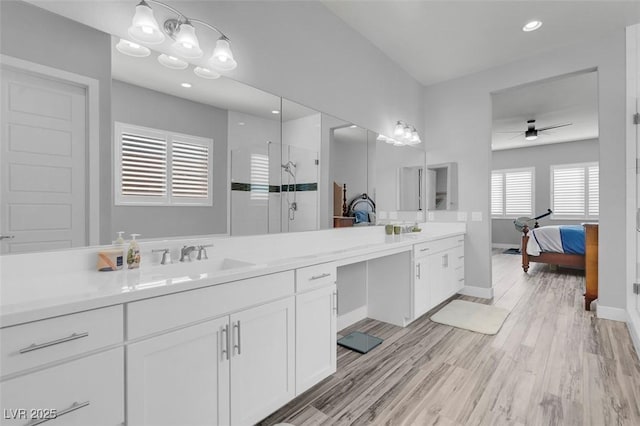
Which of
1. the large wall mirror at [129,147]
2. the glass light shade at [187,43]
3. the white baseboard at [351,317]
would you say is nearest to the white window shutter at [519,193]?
the white baseboard at [351,317]

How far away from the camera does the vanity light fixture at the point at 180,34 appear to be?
1473 millimetres

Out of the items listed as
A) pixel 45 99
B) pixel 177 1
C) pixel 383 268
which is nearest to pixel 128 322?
pixel 45 99

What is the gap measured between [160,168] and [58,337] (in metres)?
0.96

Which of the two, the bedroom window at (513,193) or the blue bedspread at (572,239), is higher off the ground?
the bedroom window at (513,193)

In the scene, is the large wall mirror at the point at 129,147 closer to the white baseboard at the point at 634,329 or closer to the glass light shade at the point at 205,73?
the glass light shade at the point at 205,73

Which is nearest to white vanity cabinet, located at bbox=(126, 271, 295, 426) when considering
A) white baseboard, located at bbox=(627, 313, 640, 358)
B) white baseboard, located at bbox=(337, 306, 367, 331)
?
white baseboard, located at bbox=(337, 306, 367, 331)

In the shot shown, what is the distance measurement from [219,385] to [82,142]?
126cm

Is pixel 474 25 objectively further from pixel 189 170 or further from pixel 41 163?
pixel 41 163

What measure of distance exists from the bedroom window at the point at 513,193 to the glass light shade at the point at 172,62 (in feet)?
29.5

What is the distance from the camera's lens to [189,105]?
1.76 m

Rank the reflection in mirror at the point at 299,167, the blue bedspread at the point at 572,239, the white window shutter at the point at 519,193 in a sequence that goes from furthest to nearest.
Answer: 1. the white window shutter at the point at 519,193
2. the blue bedspread at the point at 572,239
3. the reflection in mirror at the point at 299,167

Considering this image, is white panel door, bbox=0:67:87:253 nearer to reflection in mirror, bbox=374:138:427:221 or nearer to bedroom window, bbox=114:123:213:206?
bedroom window, bbox=114:123:213:206

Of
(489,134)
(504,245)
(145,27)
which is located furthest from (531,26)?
(504,245)

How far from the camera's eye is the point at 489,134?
3.94m
